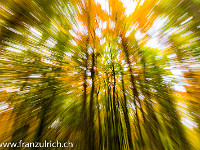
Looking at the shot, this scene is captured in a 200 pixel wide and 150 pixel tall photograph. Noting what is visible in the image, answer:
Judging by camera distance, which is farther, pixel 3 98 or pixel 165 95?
pixel 165 95

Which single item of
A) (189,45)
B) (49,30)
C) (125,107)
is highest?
(49,30)

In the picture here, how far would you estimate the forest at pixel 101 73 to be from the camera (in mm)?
412

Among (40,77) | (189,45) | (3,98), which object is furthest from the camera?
(189,45)

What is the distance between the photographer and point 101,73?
64cm

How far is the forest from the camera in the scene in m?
0.41

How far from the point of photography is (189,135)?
47cm

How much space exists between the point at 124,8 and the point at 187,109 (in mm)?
856

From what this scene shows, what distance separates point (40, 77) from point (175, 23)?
102cm

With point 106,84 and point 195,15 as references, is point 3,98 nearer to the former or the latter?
point 106,84

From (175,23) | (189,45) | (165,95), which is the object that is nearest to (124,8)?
(175,23)

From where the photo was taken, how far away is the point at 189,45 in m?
0.56

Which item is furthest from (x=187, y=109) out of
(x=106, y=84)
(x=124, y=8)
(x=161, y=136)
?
(x=124, y=8)

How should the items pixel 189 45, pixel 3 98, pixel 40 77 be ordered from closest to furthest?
pixel 3 98
pixel 40 77
pixel 189 45

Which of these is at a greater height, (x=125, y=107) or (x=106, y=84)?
(x=106, y=84)
